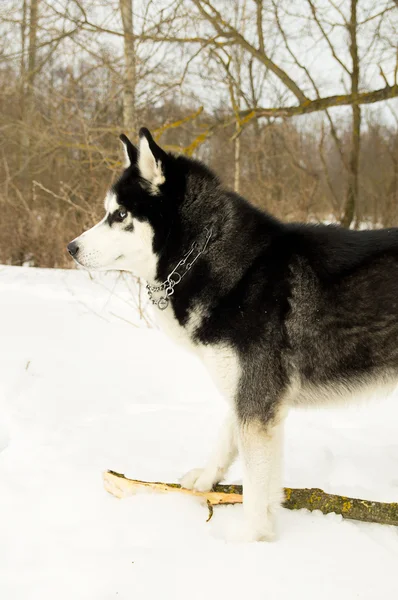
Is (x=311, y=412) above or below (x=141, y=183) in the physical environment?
below

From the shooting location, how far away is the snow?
2.08m

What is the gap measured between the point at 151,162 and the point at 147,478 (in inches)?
74.9

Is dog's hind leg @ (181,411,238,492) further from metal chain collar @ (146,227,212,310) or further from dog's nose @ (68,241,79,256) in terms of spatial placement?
dog's nose @ (68,241,79,256)

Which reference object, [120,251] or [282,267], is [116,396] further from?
[282,267]

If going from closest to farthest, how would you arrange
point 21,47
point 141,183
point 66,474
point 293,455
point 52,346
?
1. point 141,183
2. point 66,474
3. point 293,455
4. point 52,346
5. point 21,47

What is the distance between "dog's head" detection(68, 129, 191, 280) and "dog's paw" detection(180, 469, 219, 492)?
4.00ft

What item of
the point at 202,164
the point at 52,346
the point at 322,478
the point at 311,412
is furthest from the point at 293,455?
the point at 52,346

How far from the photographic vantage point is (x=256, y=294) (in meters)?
2.53

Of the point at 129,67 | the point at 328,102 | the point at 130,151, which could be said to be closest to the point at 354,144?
the point at 328,102

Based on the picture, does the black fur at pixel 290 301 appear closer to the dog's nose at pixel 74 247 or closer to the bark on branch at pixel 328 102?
the dog's nose at pixel 74 247

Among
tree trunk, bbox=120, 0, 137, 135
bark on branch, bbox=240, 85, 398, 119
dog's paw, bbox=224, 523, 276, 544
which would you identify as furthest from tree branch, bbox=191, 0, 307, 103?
dog's paw, bbox=224, 523, 276, 544

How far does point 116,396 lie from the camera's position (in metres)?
4.26

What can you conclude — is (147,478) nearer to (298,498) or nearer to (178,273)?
(298,498)

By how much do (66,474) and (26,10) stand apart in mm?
10767
